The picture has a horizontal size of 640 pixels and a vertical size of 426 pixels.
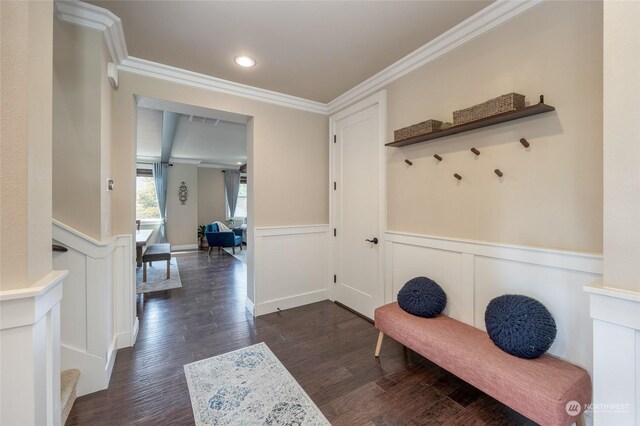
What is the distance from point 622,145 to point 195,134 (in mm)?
5399

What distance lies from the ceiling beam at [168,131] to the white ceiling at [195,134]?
6cm

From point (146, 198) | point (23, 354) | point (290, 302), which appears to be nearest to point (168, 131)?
point (146, 198)

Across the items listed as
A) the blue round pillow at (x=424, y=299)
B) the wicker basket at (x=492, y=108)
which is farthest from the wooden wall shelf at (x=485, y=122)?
the blue round pillow at (x=424, y=299)

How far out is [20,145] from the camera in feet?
2.80

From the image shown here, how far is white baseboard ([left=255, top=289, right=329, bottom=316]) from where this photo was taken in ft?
10.1

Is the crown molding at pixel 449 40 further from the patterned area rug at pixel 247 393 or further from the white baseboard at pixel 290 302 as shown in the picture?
the patterned area rug at pixel 247 393

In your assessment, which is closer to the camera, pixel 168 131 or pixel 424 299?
pixel 424 299

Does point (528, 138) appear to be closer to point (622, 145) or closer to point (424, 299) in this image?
point (622, 145)

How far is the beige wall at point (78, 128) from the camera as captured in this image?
1.75 meters

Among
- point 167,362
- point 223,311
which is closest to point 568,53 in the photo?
point 167,362

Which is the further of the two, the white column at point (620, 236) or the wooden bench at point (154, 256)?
the wooden bench at point (154, 256)

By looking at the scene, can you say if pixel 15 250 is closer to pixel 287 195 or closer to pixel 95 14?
pixel 95 14

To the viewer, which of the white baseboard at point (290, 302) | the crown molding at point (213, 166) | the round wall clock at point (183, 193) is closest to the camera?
the white baseboard at point (290, 302)

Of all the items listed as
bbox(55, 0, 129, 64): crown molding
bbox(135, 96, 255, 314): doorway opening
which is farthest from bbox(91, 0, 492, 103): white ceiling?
bbox(135, 96, 255, 314): doorway opening
